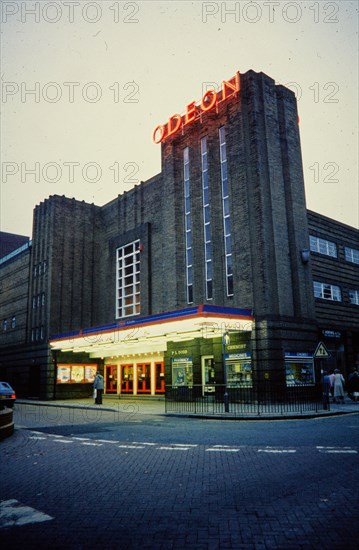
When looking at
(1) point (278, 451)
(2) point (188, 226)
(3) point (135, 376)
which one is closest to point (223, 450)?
(1) point (278, 451)

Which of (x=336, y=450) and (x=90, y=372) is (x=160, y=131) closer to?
(x=90, y=372)

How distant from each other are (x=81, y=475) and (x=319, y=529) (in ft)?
Result: 15.1

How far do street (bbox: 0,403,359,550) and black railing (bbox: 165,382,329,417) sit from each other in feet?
23.6

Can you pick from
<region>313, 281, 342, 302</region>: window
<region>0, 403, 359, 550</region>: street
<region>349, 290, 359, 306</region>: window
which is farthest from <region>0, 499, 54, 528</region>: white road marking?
<region>349, 290, 359, 306</region>: window

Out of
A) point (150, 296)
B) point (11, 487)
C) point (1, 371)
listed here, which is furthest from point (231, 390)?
point (1, 371)

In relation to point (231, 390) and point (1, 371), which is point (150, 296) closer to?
point (231, 390)

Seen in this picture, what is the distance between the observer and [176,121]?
35688 mm

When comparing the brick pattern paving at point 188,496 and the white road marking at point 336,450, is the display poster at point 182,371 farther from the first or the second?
the white road marking at point 336,450

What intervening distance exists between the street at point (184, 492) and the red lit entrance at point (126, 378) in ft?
82.5

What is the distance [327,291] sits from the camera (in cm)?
3338

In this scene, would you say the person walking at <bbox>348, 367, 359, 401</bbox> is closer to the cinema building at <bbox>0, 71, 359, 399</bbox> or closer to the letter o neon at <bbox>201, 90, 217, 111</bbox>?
the cinema building at <bbox>0, 71, 359, 399</bbox>

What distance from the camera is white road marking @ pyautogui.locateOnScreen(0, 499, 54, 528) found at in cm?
547

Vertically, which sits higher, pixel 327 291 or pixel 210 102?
pixel 210 102

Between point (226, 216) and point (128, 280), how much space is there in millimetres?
14028
